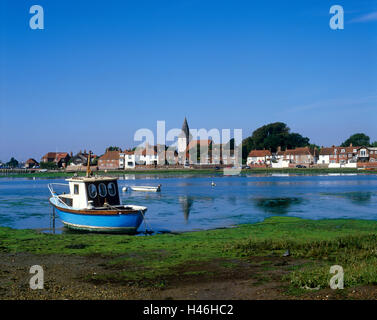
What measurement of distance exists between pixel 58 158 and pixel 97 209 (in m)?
163

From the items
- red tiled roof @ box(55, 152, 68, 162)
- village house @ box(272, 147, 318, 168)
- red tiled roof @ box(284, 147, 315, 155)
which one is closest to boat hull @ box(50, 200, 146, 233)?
village house @ box(272, 147, 318, 168)

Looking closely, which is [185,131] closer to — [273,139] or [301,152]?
[273,139]

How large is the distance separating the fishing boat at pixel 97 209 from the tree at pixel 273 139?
148 metres

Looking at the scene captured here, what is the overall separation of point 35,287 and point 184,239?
10852 millimetres

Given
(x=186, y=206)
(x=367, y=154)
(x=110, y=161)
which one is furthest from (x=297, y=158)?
(x=186, y=206)

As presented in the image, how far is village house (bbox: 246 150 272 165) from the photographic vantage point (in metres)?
162

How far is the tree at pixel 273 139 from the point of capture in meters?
174

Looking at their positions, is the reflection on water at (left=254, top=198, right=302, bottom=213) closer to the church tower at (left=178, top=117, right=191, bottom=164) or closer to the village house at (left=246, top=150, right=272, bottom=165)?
the church tower at (left=178, top=117, right=191, bottom=164)

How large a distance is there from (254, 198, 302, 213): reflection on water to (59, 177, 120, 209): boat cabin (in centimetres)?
1655

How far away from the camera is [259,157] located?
539 ft

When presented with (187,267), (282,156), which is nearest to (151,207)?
(187,267)
